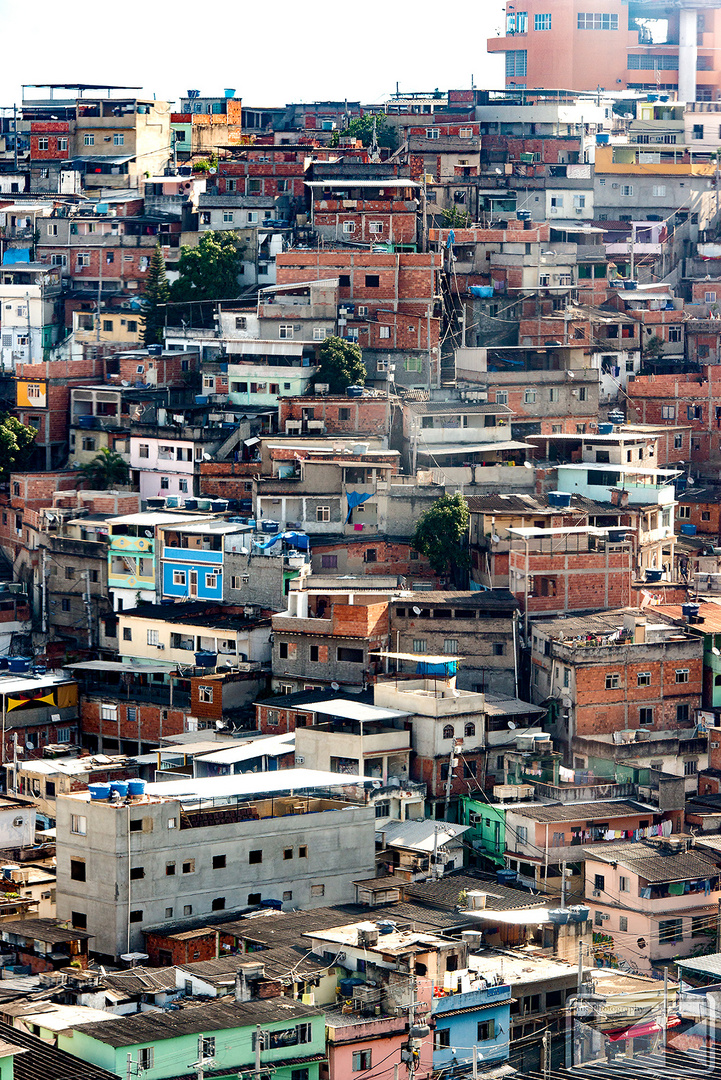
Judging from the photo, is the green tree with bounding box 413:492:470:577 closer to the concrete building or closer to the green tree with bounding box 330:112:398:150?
the concrete building

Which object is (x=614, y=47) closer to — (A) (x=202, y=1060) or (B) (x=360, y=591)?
(B) (x=360, y=591)

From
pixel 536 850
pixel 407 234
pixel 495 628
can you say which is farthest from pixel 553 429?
pixel 536 850

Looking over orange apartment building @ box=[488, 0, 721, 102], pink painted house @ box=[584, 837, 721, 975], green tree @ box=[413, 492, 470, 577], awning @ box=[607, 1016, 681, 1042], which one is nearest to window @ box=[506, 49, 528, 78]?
orange apartment building @ box=[488, 0, 721, 102]

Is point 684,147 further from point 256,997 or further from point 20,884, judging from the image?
point 256,997

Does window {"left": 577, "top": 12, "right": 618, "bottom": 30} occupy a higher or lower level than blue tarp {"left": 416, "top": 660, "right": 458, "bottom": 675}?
higher

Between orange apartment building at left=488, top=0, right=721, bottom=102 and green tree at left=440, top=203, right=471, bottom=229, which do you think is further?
orange apartment building at left=488, top=0, right=721, bottom=102

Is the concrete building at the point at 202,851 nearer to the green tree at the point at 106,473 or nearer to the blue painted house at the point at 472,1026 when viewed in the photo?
the blue painted house at the point at 472,1026

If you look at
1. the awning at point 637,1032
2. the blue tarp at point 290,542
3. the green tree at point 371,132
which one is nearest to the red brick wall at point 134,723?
the blue tarp at point 290,542
